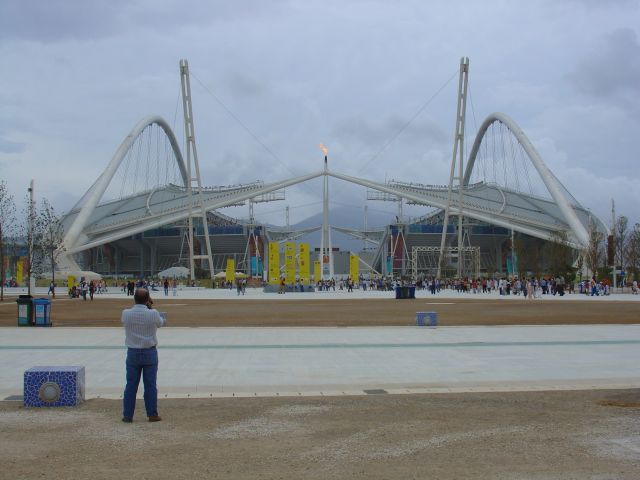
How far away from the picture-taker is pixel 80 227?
108m

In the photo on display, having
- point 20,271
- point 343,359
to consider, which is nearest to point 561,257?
point 20,271

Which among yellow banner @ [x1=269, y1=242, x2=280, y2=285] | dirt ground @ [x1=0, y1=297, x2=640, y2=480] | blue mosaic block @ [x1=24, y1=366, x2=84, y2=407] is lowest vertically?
dirt ground @ [x1=0, y1=297, x2=640, y2=480]

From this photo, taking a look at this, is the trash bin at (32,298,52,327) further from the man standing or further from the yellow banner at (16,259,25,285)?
the yellow banner at (16,259,25,285)

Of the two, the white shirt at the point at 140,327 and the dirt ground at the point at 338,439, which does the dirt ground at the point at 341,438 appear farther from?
the white shirt at the point at 140,327

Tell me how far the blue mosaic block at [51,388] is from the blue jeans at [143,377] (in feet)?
4.11

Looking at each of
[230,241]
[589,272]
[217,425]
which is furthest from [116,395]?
[230,241]

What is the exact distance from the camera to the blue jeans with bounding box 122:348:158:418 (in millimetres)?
8852

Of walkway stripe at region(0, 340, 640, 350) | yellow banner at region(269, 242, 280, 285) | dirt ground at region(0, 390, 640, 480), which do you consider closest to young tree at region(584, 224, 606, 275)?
yellow banner at region(269, 242, 280, 285)

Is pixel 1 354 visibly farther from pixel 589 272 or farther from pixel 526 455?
pixel 589 272

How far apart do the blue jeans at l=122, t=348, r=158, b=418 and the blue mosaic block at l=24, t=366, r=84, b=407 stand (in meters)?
1.25

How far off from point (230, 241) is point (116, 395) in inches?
5136

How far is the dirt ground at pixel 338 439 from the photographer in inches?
259

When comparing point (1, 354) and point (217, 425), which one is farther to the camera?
point (1, 354)

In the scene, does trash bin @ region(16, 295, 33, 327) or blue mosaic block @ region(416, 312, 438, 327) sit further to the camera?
trash bin @ region(16, 295, 33, 327)
